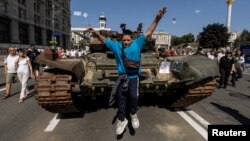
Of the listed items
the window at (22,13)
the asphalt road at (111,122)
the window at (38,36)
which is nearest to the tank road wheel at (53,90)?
the asphalt road at (111,122)

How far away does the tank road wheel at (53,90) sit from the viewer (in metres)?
5.54

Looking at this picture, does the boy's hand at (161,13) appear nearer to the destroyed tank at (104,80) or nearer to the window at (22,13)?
the destroyed tank at (104,80)

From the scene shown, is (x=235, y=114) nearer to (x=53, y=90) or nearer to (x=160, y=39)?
(x=53, y=90)

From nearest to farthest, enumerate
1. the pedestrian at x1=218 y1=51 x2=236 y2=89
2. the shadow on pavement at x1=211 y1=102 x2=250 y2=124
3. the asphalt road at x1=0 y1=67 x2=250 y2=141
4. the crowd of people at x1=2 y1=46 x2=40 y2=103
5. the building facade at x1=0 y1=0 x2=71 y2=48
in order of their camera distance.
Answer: the asphalt road at x1=0 y1=67 x2=250 y2=141, the shadow on pavement at x1=211 y1=102 x2=250 y2=124, the crowd of people at x1=2 y1=46 x2=40 y2=103, the pedestrian at x1=218 y1=51 x2=236 y2=89, the building facade at x1=0 y1=0 x2=71 y2=48

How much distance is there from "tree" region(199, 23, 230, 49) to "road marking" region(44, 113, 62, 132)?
6255cm

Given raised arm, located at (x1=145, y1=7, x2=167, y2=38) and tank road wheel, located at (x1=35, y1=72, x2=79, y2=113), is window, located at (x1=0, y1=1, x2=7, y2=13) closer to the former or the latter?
tank road wheel, located at (x1=35, y1=72, x2=79, y2=113)

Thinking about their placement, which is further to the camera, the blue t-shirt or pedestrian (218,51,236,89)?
pedestrian (218,51,236,89)

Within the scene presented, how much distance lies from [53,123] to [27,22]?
55197 millimetres

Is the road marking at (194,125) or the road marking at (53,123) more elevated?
the road marking at (194,125)

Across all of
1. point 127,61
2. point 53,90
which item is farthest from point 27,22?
point 127,61

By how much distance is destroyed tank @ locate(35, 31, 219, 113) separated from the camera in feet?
18.4

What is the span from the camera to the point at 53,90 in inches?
218

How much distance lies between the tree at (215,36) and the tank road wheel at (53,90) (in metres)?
63.1

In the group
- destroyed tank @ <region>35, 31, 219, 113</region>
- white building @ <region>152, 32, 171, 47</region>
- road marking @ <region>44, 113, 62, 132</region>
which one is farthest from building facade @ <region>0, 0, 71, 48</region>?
destroyed tank @ <region>35, 31, 219, 113</region>
